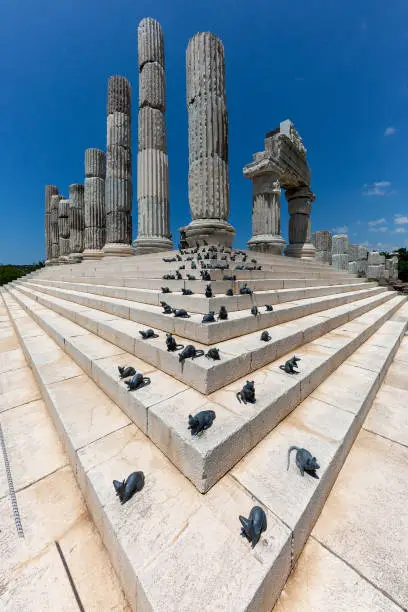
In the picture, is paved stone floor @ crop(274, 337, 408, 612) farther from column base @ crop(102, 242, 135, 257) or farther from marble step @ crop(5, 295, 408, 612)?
column base @ crop(102, 242, 135, 257)

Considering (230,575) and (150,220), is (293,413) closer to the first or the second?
(230,575)

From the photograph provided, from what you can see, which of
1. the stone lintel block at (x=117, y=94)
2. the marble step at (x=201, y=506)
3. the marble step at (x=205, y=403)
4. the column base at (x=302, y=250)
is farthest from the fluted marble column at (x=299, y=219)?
the marble step at (x=201, y=506)

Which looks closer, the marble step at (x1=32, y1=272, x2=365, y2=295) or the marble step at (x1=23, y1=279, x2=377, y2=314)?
the marble step at (x1=23, y1=279, x2=377, y2=314)

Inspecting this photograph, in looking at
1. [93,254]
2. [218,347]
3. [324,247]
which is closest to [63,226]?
[93,254]

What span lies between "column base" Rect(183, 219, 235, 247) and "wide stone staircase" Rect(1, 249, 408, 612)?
3.83 m

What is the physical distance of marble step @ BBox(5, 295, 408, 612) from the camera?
1.02 metres

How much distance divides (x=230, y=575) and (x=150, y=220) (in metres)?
10.4

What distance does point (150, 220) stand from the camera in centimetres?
989

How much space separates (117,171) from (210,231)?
7921mm

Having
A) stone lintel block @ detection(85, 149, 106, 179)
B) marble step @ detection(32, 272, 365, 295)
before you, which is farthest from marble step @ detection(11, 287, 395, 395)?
stone lintel block @ detection(85, 149, 106, 179)

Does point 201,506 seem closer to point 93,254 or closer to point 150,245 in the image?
point 150,245

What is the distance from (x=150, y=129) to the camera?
10008mm

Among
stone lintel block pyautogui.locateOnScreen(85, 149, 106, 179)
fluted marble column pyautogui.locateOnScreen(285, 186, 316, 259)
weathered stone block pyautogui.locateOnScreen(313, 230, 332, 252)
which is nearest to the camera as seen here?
fluted marble column pyautogui.locateOnScreen(285, 186, 316, 259)

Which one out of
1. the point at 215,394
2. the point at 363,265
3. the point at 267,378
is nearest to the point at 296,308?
the point at 267,378
